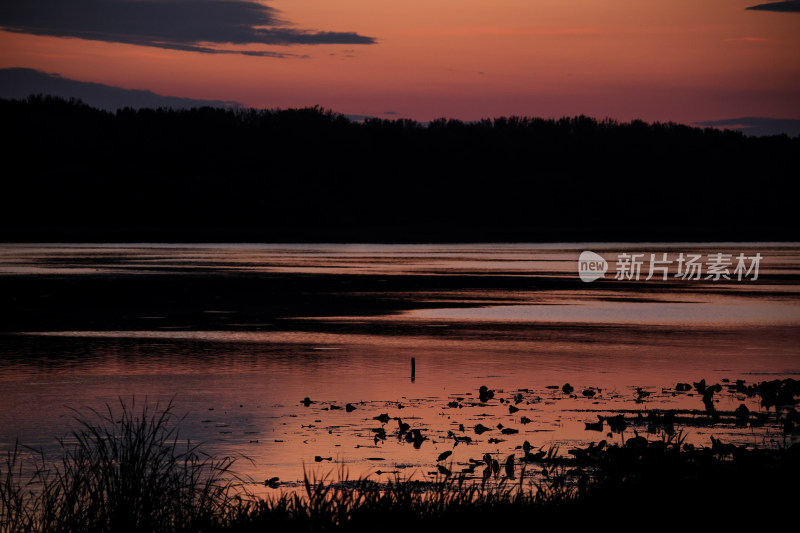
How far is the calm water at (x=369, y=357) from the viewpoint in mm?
16562

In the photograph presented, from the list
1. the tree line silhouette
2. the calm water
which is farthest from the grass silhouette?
the tree line silhouette

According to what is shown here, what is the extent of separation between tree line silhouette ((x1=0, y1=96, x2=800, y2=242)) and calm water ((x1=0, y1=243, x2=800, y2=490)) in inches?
4350

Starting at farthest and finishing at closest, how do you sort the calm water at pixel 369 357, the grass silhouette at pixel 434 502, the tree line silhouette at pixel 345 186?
1. the tree line silhouette at pixel 345 186
2. the calm water at pixel 369 357
3. the grass silhouette at pixel 434 502

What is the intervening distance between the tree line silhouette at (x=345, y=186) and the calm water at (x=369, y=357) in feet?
362

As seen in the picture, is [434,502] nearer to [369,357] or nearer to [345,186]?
[369,357]

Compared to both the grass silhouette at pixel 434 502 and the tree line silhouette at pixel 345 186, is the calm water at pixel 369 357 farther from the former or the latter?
the tree line silhouette at pixel 345 186

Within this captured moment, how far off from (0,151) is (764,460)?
171441 mm

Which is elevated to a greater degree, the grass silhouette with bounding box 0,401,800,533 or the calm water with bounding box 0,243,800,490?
the grass silhouette with bounding box 0,401,800,533

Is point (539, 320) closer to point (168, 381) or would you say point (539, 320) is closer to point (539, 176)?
point (168, 381)

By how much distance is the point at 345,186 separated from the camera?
190 m

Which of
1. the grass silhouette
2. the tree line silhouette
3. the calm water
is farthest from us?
the tree line silhouette

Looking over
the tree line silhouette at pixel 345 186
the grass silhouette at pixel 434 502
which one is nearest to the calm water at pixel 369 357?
the grass silhouette at pixel 434 502

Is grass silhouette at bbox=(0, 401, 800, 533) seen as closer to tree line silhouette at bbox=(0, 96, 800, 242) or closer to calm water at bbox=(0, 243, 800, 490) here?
calm water at bbox=(0, 243, 800, 490)

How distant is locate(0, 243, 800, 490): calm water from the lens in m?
16.6
